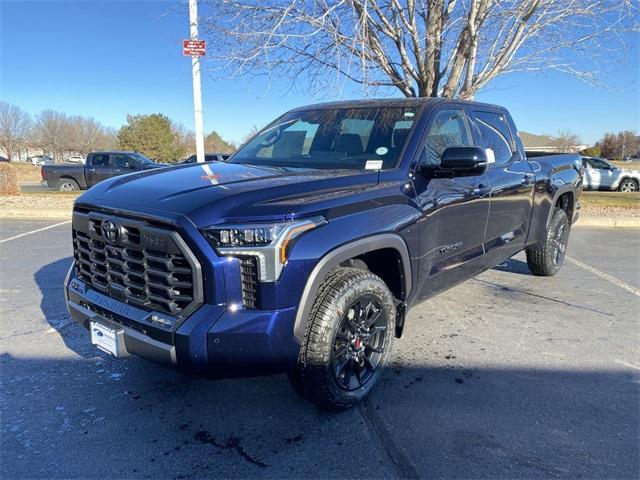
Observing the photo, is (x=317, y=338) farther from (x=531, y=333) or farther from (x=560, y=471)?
(x=531, y=333)

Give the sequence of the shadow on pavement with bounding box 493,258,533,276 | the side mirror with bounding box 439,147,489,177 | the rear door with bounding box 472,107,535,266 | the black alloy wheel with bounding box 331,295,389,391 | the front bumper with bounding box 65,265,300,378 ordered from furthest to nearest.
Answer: the shadow on pavement with bounding box 493,258,533,276
the rear door with bounding box 472,107,535,266
the side mirror with bounding box 439,147,489,177
the black alloy wheel with bounding box 331,295,389,391
the front bumper with bounding box 65,265,300,378

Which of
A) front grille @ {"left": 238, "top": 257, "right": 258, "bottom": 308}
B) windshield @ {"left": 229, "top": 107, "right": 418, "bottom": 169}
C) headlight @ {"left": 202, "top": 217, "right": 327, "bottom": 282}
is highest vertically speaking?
windshield @ {"left": 229, "top": 107, "right": 418, "bottom": 169}

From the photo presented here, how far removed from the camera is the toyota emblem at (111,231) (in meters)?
2.55

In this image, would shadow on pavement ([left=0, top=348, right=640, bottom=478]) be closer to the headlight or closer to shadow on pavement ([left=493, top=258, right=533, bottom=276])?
the headlight

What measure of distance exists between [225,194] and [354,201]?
75 cm

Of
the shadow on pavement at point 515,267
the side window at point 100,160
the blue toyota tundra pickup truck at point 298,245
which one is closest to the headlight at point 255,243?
the blue toyota tundra pickup truck at point 298,245

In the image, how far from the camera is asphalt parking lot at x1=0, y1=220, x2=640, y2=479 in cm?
237

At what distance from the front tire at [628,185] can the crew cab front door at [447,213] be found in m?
19.1

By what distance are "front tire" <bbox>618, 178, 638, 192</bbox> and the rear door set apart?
58.3 ft

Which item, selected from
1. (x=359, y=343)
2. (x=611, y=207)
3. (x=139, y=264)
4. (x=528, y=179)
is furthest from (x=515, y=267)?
(x=611, y=207)

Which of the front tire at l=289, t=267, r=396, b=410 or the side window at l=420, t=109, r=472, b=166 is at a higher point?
the side window at l=420, t=109, r=472, b=166

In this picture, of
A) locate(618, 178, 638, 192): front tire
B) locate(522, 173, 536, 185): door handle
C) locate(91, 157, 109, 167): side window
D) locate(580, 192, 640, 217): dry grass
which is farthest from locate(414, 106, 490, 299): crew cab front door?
locate(618, 178, 638, 192): front tire

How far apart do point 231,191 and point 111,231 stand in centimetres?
71

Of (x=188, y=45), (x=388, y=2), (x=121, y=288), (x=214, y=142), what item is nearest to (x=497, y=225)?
(x=121, y=288)
